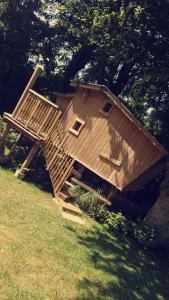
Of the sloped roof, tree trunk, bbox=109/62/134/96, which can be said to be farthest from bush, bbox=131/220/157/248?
tree trunk, bbox=109/62/134/96

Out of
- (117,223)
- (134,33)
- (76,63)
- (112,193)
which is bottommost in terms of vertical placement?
(117,223)

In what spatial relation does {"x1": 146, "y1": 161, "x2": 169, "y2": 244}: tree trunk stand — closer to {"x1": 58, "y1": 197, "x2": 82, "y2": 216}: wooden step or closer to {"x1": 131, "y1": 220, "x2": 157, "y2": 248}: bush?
{"x1": 131, "y1": 220, "x2": 157, "y2": 248}: bush

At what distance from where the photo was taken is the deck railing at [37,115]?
18812 millimetres

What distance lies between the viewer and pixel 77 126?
19.7 meters

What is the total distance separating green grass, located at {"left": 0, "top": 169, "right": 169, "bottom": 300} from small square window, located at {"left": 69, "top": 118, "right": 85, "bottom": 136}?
3903 mm

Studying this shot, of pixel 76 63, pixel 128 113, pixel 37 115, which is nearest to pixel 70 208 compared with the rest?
pixel 37 115

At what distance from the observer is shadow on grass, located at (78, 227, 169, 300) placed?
11867mm

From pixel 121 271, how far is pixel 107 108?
8820 mm

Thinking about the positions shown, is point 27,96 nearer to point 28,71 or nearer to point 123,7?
point 123,7

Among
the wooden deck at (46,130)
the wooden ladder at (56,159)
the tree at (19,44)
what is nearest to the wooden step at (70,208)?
the wooden ladder at (56,159)

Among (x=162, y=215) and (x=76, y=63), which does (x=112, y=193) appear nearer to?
(x=162, y=215)

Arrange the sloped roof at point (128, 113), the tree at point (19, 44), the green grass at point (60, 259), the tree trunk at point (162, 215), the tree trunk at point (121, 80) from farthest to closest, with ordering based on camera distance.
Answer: the tree trunk at point (121, 80), the tree at point (19, 44), the tree trunk at point (162, 215), the sloped roof at point (128, 113), the green grass at point (60, 259)

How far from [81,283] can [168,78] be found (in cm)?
1207

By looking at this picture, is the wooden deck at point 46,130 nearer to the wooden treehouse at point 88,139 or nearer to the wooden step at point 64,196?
the wooden treehouse at point 88,139
